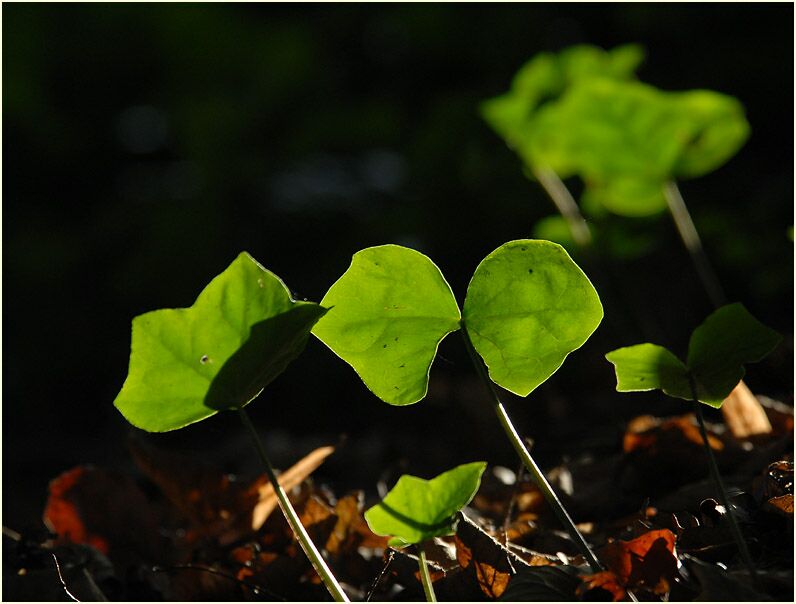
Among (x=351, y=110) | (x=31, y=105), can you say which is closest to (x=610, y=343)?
(x=351, y=110)

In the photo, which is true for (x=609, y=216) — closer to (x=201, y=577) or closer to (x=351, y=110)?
(x=201, y=577)

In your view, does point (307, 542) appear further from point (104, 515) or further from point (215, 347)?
point (104, 515)

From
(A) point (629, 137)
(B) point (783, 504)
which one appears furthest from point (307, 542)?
(A) point (629, 137)

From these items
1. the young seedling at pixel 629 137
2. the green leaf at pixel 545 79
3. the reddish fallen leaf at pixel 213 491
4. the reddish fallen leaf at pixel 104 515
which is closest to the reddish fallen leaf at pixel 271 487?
the reddish fallen leaf at pixel 213 491

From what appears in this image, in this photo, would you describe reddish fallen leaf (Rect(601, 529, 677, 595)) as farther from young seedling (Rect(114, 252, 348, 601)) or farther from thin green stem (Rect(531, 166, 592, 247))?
thin green stem (Rect(531, 166, 592, 247))

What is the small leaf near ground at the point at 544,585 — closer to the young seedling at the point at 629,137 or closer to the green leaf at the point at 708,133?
the young seedling at the point at 629,137
